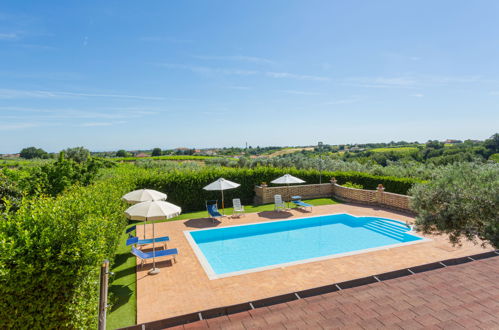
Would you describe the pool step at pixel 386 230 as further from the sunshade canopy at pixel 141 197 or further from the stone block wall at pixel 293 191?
the sunshade canopy at pixel 141 197

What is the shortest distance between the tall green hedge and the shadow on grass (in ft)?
29.0

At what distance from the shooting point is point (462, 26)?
11156 mm

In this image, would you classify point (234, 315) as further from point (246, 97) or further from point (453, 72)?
Answer: point (246, 97)

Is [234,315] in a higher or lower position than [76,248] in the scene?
lower

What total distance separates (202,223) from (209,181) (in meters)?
4.22

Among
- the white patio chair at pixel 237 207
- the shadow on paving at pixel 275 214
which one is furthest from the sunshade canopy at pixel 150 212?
the shadow on paving at pixel 275 214

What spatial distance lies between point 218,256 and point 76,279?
21.7 feet

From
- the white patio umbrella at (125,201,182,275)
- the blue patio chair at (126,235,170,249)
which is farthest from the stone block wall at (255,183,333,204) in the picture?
the white patio umbrella at (125,201,182,275)

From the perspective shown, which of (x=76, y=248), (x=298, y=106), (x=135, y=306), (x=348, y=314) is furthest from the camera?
(x=298, y=106)

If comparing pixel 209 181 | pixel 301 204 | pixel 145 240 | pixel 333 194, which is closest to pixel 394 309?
pixel 145 240

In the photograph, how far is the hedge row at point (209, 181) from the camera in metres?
16.3

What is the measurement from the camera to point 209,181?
17.5 metres

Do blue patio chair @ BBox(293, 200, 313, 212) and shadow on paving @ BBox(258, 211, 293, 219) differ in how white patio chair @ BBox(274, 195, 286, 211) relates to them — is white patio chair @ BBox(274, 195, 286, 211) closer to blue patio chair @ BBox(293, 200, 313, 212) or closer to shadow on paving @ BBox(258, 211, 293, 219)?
shadow on paving @ BBox(258, 211, 293, 219)

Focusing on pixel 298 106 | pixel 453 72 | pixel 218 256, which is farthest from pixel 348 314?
pixel 298 106
